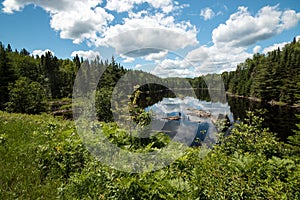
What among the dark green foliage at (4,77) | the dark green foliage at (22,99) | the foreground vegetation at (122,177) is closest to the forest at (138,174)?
the foreground vegetation at (122,177)

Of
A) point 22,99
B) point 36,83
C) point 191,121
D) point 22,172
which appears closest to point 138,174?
point 22,172

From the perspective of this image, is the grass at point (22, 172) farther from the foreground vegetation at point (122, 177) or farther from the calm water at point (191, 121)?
the calm water at point (191, 121)

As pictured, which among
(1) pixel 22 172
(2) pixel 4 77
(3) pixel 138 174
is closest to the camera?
(3) pixel 138 174

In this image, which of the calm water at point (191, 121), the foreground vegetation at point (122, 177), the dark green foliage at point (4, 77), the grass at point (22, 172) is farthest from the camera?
the dark green foliage at point (4, 77)

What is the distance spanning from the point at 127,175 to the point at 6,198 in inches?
67.7

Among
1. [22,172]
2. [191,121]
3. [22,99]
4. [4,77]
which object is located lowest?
[191,121]

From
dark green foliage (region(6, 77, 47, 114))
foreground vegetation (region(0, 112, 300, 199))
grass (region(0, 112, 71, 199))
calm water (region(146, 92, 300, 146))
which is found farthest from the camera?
dark green foliage (region(6, 77, 47, 114))

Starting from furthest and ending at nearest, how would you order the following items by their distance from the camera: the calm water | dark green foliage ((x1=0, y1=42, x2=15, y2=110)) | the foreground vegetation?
1. dark green foliage ((x1=0, y1=42, x2=15, y2=110))
2. the calm water
3. the foreground vegetation

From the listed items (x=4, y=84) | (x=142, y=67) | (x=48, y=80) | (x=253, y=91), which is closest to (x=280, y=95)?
(x=253, y=91)

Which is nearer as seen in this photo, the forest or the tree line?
the forest

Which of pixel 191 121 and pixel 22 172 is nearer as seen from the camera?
pixel 22 172

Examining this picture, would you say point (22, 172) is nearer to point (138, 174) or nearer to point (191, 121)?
point (138, 174)

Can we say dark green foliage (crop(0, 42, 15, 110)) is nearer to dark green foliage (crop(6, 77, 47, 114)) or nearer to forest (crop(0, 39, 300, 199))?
dark green foliage (crop(6, 77, 47, 114))

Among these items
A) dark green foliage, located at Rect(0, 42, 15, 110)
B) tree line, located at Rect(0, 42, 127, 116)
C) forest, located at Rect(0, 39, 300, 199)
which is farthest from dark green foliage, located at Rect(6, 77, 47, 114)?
forest, located at Rect(0, 39, 300, 199)
